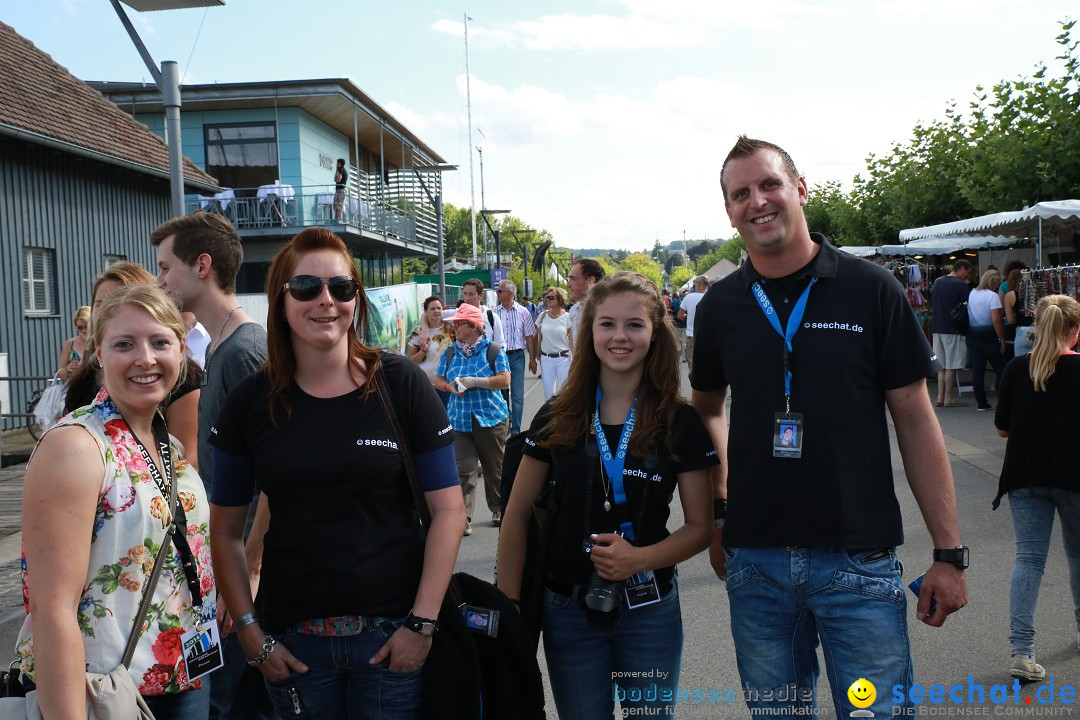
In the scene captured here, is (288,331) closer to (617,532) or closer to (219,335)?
(219,335)

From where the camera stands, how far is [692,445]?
9.48 ft

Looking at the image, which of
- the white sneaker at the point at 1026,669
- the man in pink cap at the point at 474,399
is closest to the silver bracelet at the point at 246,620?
the white sneaker at the point at 1026,669

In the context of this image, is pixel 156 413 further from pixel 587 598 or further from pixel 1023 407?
pixel 1023 407

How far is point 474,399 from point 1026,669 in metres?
4.53

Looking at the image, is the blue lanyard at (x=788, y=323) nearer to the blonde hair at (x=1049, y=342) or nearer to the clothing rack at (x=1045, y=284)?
the blonde hair at (x=1049, y=342)

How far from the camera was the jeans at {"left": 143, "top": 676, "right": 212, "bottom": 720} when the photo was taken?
95.8 inches

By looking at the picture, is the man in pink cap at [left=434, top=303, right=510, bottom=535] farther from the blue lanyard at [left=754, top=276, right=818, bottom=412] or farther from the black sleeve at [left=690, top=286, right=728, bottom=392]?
the blue lanyard at [left=754, top=276, right=818, bottom=412]

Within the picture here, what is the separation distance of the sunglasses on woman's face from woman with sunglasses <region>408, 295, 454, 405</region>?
6073 mm

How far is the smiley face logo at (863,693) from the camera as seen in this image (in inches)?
102

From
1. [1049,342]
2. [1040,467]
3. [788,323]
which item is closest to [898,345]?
[788,323]

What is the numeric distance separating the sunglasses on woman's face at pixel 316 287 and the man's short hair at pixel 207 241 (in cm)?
74

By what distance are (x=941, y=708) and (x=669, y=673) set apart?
204cm

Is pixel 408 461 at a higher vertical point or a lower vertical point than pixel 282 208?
lower

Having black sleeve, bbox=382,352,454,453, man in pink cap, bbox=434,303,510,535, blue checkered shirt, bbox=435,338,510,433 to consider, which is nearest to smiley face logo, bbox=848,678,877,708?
black sleeve, bbox=382,352,454,453
